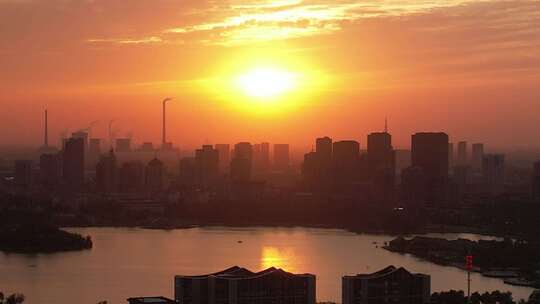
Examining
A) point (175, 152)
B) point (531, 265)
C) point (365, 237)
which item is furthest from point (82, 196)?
point (175, 152)

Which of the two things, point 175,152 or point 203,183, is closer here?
point 203,183

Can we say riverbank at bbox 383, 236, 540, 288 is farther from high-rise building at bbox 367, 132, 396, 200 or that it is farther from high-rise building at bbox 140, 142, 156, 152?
high-rise building at bbox 140, 142, 156, 152

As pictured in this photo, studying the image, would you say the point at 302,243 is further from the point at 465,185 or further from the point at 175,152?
the point at 175,152

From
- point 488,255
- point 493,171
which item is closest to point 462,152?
point 493,171

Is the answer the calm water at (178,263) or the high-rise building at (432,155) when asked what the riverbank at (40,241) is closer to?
the calm water at (178,263)

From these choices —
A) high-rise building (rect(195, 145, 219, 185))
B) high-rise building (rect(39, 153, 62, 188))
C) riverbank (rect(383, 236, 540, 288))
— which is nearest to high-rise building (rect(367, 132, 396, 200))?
high-rise building (rect(195, 145, 219, 185))

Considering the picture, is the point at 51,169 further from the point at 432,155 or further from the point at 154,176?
the point at 432,155
